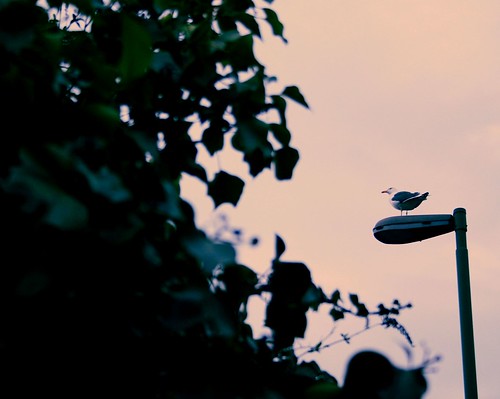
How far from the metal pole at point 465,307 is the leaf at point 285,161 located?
3.15m

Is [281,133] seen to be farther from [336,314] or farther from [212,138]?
[336,314]

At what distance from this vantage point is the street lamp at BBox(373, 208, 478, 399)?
14.8ft

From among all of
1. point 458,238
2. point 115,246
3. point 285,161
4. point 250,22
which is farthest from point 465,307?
point 115,246

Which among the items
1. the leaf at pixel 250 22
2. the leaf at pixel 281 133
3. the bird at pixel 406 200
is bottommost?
the leaf at pixel 281 133

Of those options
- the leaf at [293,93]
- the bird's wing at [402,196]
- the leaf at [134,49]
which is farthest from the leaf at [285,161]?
the bird's wing at [402,196]

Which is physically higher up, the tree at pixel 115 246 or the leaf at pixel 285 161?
the leaf at pixel 285 161

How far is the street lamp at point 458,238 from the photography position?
4.50 meters

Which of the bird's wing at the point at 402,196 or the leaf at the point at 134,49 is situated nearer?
the leaf at the point at 134,49

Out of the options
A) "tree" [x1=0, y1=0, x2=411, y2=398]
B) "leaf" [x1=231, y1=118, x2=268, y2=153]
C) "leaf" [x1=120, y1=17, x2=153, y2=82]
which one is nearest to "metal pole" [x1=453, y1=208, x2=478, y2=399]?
"tree" [x1=0, y1=0, x2=411, y2=398]

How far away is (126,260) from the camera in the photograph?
1353 millimetres

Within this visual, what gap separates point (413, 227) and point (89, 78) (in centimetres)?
412

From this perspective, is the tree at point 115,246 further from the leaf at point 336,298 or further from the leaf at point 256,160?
the leaf at point 336,298

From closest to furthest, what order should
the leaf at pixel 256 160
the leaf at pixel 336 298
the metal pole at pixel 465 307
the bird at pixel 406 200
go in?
the leaf at pixel 256 160
the leaf at pixel 336 298
the metal pole at pixel 465 307
the bird at pixel 406 200

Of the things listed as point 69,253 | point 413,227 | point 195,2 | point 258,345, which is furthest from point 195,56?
point 413,227
